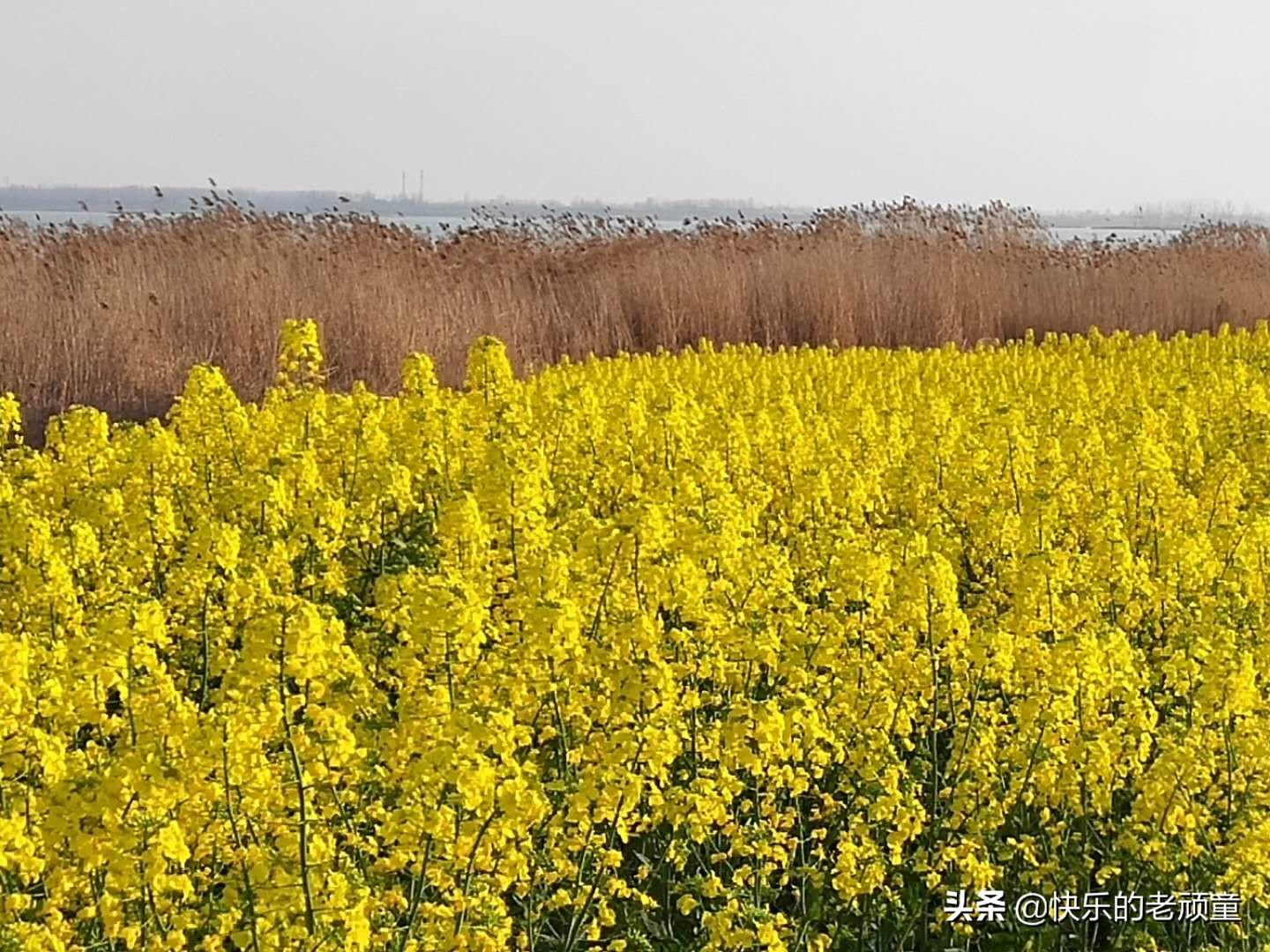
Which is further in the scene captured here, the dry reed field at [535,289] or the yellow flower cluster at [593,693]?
the dry reed field at [535,289]

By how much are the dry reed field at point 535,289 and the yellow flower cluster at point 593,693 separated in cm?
407

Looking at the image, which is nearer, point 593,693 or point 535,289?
point 593,693

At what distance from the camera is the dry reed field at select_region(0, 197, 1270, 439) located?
934 cm

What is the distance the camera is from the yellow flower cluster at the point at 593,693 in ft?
8.57

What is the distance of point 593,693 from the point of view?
3436mm

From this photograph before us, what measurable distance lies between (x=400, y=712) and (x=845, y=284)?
972 centimetres

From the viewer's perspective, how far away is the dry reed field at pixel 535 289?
30.7 ft

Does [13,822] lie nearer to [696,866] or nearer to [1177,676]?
[696,866]

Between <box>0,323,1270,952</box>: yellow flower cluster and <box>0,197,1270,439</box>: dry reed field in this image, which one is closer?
<box>0,323,1270,952</box>: yellow flower cluster

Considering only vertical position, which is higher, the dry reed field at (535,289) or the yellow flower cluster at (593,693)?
the dry reed field at (535,289)

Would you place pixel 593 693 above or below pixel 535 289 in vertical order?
below

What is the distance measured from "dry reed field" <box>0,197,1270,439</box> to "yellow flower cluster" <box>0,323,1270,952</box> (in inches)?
160

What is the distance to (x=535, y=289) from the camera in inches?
469

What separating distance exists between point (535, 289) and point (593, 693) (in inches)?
342
